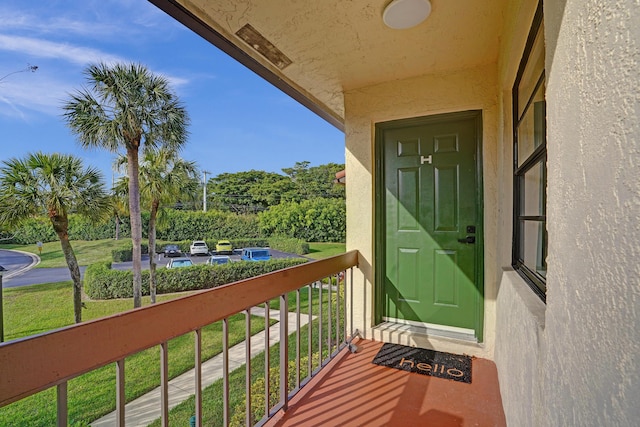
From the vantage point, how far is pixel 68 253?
8203mm

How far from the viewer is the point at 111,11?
34.8 ft

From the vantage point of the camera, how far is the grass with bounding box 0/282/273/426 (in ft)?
17.6

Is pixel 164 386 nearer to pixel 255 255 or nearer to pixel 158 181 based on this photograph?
pixel 158 181

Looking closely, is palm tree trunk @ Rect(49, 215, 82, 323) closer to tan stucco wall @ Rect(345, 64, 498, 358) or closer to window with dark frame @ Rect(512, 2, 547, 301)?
tan stucco wall @ Rect(345, 64, 498, 358)

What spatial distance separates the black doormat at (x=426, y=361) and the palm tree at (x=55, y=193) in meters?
8.71

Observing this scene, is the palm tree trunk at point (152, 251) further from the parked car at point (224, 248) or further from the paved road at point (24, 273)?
the parked car at point (224, 248)

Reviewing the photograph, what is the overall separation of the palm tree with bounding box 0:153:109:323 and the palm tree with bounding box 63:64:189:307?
960 mm

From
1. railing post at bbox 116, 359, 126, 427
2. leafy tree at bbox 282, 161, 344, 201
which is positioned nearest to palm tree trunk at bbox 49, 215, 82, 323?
railing post at bbox 116, 359, 126, 427

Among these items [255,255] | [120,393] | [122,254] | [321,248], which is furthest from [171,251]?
[120,393]

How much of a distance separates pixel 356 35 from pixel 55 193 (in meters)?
8.71

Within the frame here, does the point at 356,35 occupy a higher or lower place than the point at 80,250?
higher

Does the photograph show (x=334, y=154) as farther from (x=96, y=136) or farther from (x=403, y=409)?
(x=403, y=409)

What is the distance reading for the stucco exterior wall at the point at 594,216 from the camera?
0.40 meters

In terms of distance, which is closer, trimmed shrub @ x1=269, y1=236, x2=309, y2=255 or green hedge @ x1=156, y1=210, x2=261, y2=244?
green hedge @ x1=156, y1=210, x2=261, y2=244
